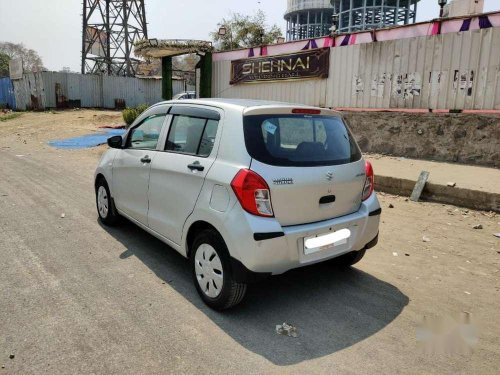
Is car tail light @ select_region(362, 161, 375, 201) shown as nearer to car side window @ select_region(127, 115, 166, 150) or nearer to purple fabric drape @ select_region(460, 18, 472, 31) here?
car side window @ select_region(127, 115, 166, 150)

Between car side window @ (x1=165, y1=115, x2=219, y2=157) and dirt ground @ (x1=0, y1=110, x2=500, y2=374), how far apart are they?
1.23 meters

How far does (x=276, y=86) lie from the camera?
39.7ft

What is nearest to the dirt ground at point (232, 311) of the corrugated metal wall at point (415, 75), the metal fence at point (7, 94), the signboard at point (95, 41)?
the corrugated metal wall at point (415, 75)

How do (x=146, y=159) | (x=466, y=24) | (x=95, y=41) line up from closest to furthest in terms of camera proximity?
1. (x=146, y=159)
2. (x=466, y=24)
3. (x=95, y=41)

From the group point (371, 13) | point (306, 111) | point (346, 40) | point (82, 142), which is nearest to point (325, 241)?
point (306, 111)

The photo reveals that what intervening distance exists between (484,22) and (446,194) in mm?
4071

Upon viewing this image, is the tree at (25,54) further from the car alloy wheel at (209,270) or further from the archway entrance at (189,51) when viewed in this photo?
the car alloy wheel at (209,270)

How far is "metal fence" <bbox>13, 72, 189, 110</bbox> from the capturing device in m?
26.7

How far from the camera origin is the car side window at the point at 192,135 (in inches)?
131

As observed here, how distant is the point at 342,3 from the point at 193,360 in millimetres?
59064

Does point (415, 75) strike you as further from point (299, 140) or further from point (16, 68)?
point (16, 68)

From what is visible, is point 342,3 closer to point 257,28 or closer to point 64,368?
point 257,28

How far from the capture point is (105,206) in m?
5.14

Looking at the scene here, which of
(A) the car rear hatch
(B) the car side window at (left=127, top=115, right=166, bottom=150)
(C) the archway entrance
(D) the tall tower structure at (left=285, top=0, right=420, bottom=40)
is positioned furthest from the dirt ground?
(D) the tall tower structure at (left=285, top=0, right=420, bottom=40)
